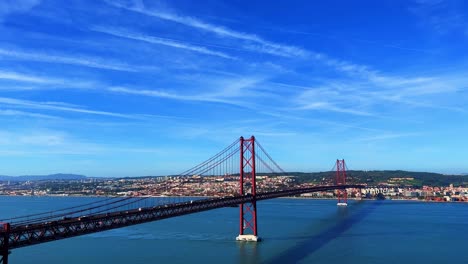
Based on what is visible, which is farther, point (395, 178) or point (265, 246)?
point (395, 178)

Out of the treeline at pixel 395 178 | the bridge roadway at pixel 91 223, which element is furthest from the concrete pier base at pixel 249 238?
the treeline at pixel 395 178

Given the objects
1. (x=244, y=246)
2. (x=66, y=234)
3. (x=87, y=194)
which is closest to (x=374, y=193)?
(x=87, y=194)

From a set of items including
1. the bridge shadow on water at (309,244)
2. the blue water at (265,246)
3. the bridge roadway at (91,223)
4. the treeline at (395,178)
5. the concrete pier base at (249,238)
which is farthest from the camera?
the treeline at (395,178)

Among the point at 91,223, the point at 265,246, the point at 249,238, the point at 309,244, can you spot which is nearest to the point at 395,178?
the point at 309,244

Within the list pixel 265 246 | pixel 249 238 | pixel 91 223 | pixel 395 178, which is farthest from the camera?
pixel 395 178

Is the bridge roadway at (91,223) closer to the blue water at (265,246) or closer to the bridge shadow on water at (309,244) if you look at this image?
the blue water at (265,246)

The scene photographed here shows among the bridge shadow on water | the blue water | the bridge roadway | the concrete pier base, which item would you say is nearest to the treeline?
the bridge shadow on water

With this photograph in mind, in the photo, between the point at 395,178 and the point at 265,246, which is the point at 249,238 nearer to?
the point at 265,246

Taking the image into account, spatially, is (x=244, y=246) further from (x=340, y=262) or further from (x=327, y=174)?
(x=327, y=174)
